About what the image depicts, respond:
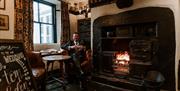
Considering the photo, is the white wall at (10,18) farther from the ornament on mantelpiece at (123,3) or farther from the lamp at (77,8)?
the lamp at (77,8)

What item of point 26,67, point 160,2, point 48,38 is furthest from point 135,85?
point 48,38

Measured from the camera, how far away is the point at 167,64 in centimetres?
270

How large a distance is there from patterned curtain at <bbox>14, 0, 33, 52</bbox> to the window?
83 cm

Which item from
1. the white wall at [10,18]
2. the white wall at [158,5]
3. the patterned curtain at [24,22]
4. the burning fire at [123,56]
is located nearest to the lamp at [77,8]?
the patterned curtain at [24,22]

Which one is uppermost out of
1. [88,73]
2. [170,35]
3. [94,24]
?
[94,24]

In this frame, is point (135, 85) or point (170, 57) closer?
point (170, 57)

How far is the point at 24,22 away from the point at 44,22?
141 centimetres

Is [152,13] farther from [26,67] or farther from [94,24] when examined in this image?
[26,67]

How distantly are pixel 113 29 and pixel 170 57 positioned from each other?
1.39 m

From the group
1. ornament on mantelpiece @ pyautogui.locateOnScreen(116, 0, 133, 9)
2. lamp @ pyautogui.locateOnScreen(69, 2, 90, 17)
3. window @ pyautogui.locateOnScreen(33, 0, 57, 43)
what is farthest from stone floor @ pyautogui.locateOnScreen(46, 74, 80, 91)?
lamp @ pyautogui.locateOnScreen(69, 2, 90, 17)

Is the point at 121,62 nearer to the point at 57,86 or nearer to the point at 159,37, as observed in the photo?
the point at 159,37

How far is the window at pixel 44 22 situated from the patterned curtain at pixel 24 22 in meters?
0.83

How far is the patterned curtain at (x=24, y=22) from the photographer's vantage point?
12.9ft

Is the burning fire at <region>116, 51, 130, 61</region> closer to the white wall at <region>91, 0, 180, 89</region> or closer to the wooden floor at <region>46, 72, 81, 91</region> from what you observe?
the white wall at <region>91, 0, 180, 89</region>
